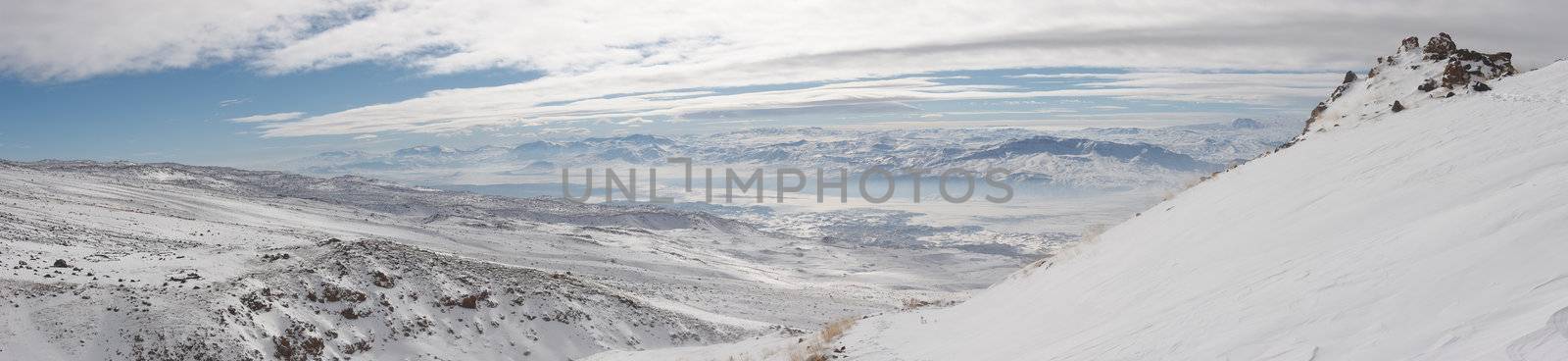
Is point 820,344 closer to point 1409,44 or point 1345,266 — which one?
point 1345,266

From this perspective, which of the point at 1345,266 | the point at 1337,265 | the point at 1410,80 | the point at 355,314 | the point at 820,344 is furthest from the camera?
the point at 355,314

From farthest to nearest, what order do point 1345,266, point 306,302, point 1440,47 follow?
1. point 306,302
2. point 1440,47
3. point 1345,266

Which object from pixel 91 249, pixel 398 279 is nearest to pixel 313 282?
pixel 398 279

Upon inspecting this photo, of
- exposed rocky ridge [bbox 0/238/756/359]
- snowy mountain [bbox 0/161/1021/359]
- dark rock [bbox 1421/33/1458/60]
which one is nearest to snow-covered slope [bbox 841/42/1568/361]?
dark rock [bbox 1421/33/1458/60]

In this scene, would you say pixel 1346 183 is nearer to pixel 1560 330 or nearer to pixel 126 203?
pixel 1560 330

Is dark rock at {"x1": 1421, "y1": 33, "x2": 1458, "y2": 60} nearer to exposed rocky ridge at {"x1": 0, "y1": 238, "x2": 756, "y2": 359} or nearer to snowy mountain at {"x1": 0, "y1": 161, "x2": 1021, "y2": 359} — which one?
snowy mountain at {"x1": 0, "y1": 161, "x2": 1021, "y2": 359}

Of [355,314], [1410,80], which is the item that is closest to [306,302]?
[355,314]
